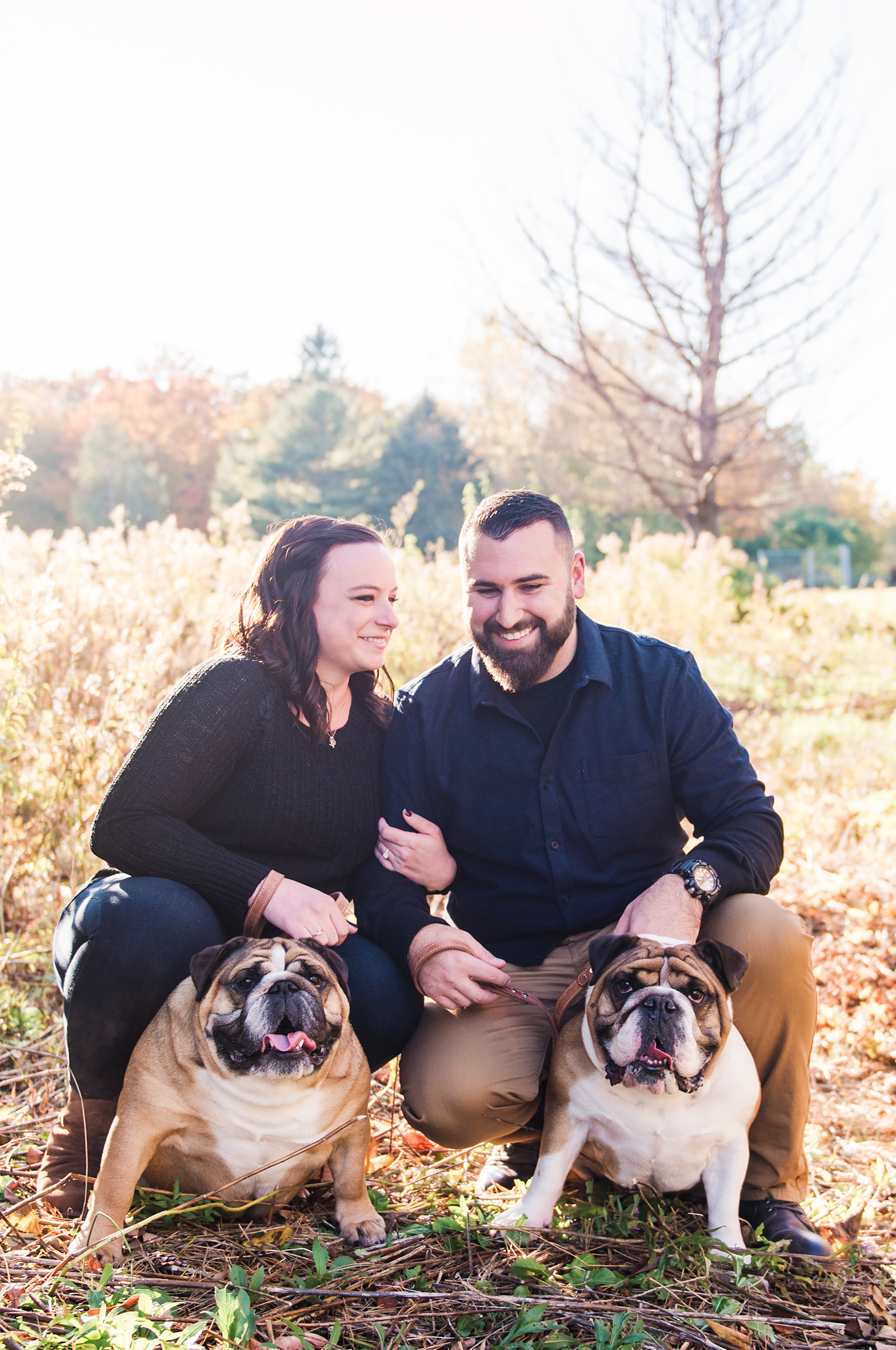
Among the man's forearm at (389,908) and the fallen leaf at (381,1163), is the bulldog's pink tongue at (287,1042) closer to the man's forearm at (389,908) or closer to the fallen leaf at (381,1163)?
the man's forearm at (389,908)

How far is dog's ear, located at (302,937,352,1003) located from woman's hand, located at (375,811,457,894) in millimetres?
543

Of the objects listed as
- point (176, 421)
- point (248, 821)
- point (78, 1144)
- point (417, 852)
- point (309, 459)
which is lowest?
point (78, 1144)

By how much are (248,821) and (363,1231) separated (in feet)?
3.72

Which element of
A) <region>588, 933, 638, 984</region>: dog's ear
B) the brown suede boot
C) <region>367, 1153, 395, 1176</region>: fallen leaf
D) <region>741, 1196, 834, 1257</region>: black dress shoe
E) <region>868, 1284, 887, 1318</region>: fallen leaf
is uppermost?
<region>588, 933, 638, 984</region>: dog's ear

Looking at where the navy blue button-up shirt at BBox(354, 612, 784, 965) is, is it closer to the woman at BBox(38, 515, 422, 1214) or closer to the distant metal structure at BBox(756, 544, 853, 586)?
the woman at BBox(38, 515, 422, 1214)

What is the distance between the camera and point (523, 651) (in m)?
3.19

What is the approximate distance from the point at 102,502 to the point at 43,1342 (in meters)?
35.2

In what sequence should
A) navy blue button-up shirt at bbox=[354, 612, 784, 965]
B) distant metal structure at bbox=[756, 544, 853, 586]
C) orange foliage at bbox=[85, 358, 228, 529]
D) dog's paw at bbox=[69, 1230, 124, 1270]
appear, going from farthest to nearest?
orange foliage at bbox=[85, 358, 228, 529]
distant metal structure at bbox=[756, 544, 853, 586]
navy blue button-up shirt at bbox=[354, 612, 784, 965]
dog's paw at bbox=[69, 1230, 124, 1270]

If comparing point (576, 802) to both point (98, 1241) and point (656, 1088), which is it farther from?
point (98, 1241)

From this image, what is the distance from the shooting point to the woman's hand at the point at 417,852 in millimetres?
3146

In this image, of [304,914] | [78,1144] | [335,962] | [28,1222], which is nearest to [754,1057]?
[335,962]

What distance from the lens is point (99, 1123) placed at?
2627 millimetres

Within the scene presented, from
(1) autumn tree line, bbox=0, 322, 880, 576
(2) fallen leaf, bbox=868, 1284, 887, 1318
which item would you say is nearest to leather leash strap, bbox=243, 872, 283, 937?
(2) fallen leaf, bbox=868, 1284, 887, 1318

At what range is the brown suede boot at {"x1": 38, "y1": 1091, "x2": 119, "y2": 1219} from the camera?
2607 millimetres
